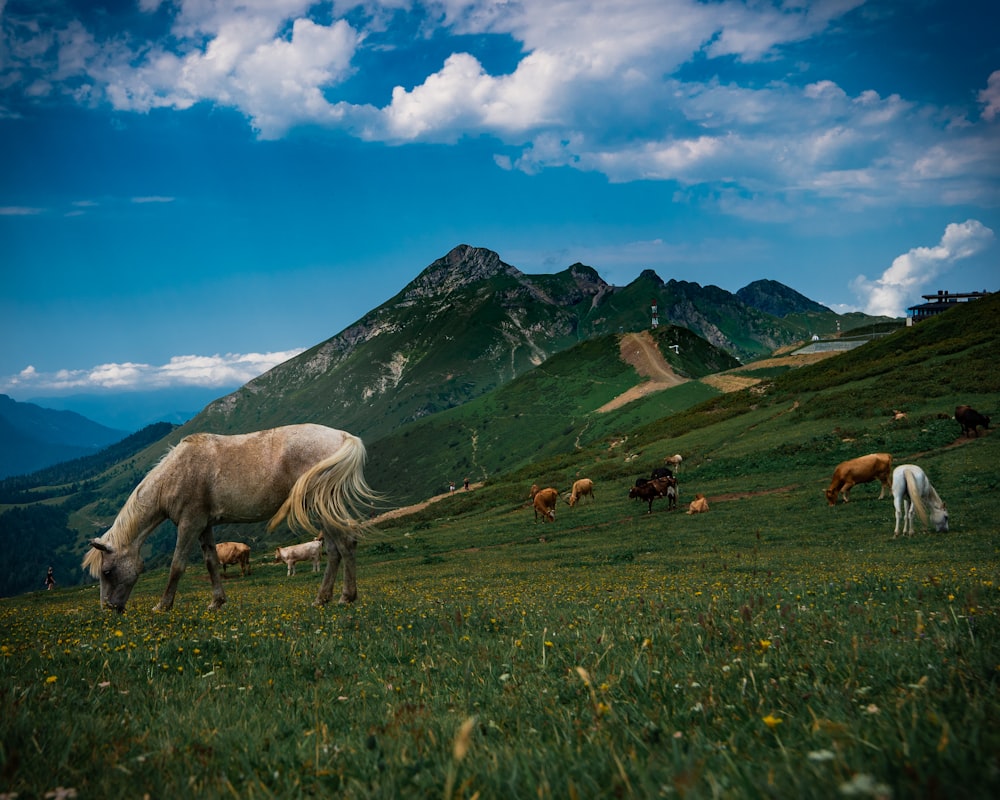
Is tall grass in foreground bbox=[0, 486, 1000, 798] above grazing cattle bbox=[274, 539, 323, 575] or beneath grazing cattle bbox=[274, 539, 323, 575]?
above

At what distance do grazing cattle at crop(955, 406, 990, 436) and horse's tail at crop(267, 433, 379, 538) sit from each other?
42574 millimetres

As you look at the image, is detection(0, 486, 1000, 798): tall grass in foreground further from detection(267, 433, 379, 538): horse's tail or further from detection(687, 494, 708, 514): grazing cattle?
detection(687, 494, 708, 514): grazing cattle

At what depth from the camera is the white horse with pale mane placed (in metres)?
13.3

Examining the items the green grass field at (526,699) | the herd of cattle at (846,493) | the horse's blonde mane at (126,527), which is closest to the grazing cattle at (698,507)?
the herd of cattle at (846,493)

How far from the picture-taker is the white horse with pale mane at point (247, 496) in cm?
1327

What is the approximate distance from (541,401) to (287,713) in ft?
585

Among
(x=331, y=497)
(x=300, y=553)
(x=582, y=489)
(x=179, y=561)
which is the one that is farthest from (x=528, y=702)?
(x=582, y=489)

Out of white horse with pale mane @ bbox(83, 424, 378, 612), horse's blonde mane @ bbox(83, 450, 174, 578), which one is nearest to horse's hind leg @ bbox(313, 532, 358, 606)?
white horse with pale mane @ bbox(83, 424, 378, 612)

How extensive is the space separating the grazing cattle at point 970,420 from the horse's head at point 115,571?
46.6m

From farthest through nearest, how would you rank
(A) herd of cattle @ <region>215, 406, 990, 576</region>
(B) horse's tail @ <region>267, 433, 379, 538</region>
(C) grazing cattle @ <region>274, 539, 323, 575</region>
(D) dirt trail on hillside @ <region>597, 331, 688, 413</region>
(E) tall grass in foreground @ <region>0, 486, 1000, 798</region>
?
(D) dirt trail on hillside @ <region>597, 331, 688, 413</region> < (C) grazing cattle @ <region>274, 539, 323, 575</region> < (A) herd of cattle @ <region>215, 406, 990, 576</region> < (B) horse's tail @ <region>267, 433, 379, 538</region> < (E) tall grass in foreground @ <region>0, 486, 1000, 798</region>

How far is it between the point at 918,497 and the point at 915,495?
0.48ft

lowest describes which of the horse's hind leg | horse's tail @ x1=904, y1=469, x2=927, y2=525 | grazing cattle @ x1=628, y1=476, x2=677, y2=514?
grazing cattle @ x1=628, y1=476, x2=677, y2=514

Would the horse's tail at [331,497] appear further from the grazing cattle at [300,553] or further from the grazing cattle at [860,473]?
the grazing cattle at [860,473]

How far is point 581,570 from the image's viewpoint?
2483cm
